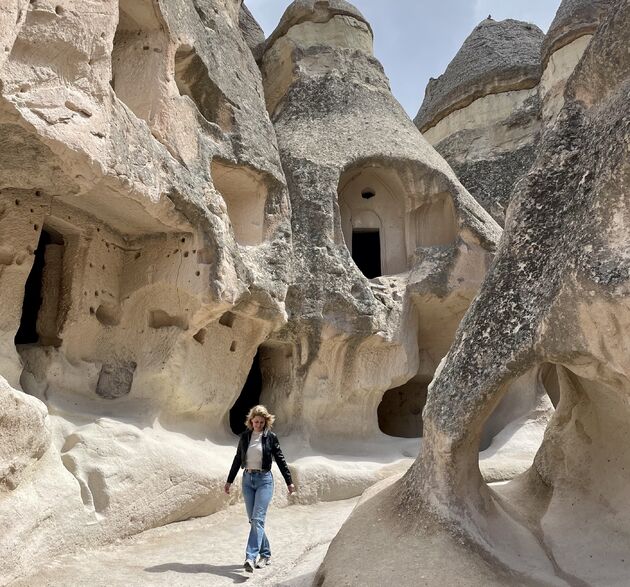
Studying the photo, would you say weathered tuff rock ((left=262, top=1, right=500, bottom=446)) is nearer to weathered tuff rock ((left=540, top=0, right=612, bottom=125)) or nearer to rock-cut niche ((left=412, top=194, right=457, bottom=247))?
rock-cut niche ((left=412, top=194, right=457, bottom=247))

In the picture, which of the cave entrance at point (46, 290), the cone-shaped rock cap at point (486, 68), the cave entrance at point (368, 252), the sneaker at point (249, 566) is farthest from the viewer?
the cone-shaped rock cap at point (486, 68)

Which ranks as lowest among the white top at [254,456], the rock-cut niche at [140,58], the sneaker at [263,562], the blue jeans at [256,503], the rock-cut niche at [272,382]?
the sneaker at [263,562]

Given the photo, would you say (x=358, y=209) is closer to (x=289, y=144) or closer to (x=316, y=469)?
(x=289, y=144)

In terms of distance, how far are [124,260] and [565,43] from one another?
8.11m

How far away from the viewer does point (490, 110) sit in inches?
501

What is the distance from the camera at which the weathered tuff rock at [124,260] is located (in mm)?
4223

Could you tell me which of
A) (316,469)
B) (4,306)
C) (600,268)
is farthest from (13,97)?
(316,469)

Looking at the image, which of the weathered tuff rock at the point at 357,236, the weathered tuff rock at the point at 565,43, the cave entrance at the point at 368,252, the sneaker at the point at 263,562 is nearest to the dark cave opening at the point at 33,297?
the weathered tuff rock at the point at 357,236

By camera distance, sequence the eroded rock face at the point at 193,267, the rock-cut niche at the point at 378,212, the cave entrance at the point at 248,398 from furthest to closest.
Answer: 1. the rock-cut niche at the point at 378,212
2. the cave entrance at the point at 248,398
3. the eroded rock face at the point at 193,267

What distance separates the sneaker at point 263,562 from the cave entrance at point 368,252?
20.1ft

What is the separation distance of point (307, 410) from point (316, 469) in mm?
981

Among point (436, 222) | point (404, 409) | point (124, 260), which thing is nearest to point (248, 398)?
point (404, 409)

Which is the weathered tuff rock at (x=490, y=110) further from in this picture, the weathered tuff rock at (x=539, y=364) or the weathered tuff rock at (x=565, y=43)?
the weathered tuff rock at (x=539, y=364)

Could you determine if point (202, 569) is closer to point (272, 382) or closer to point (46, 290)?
point (46, 290)
